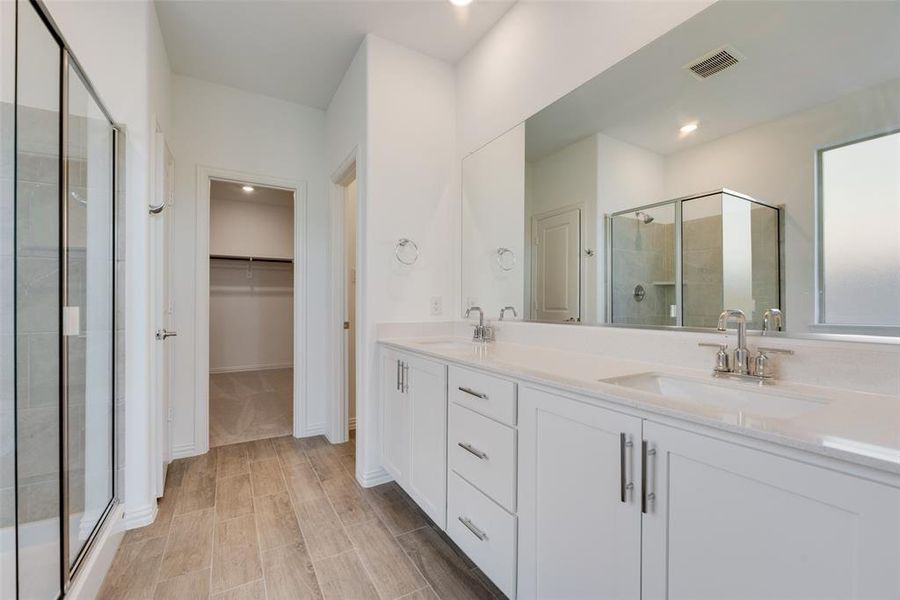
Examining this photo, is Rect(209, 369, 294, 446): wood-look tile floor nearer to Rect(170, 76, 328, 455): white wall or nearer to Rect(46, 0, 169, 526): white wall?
Rect(170, 76, 328, 455): white wall

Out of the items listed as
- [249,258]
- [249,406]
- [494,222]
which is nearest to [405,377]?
[494,222]

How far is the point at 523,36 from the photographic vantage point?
6.86 feet

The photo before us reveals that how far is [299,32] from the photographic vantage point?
7.75 ft

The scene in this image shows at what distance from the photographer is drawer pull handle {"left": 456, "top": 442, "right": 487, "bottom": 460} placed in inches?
57.1

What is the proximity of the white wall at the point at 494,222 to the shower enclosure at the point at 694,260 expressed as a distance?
0.63 m

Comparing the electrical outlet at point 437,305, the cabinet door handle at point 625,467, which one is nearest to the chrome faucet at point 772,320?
the cabinet door handle at point 625,467

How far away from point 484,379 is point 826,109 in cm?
129

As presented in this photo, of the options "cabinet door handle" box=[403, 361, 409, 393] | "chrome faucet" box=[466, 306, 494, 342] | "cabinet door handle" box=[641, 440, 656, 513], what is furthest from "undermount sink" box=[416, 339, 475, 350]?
"cabinet door handle" box=[641, 440, 656, 513]

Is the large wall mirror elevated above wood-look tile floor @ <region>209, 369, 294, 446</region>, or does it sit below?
above

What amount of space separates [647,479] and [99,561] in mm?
2037

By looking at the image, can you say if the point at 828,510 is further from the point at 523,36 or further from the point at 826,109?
the point at 523,36

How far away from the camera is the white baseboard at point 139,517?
1881mm

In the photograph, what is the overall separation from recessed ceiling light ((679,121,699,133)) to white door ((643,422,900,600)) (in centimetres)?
108

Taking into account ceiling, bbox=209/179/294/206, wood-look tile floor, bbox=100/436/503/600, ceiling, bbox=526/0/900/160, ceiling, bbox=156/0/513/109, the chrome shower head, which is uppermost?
ceiling, bbox=156/0/513/109
